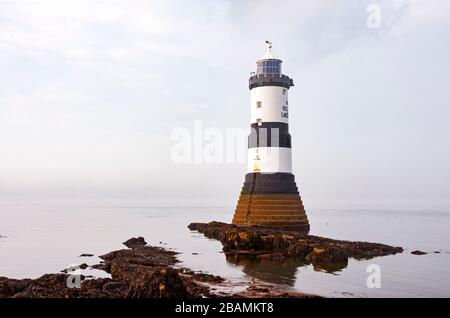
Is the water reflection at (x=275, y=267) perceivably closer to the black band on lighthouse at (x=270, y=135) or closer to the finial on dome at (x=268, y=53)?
the black band on lighthouse at (x=270, y=135)

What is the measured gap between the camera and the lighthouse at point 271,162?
4434 cm

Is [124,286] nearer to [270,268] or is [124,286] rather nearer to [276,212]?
[270,268]

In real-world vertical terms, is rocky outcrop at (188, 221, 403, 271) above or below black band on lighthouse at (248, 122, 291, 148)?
below

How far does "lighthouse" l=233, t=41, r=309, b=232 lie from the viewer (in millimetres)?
44344

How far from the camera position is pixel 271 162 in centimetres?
4456

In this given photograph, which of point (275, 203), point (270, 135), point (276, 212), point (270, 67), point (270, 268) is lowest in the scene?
point (270, 268)

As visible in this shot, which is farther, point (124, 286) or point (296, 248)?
point (296, 248)

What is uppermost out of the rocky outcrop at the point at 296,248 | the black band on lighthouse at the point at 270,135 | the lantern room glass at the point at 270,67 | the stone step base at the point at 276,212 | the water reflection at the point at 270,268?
the lantern room glass at the point at 270,67

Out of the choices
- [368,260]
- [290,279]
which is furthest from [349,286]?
[368,260]

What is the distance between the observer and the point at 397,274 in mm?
28250

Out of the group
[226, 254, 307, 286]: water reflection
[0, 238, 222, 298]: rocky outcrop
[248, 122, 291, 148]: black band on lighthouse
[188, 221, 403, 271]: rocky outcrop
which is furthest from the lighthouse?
[0, 238, 222, 298]: rocky outcrop

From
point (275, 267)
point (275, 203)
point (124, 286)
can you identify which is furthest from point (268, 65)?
point (124, 286)

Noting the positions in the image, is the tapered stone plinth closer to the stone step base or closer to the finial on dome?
the stone step base

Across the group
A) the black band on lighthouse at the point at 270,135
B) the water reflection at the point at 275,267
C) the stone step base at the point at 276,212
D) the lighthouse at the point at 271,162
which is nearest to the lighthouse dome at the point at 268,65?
the lighthouse at the point at 271,162
